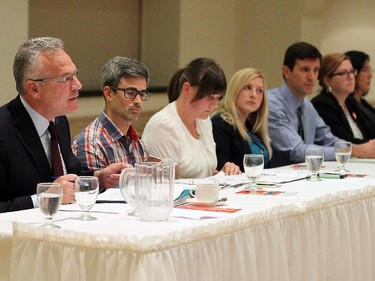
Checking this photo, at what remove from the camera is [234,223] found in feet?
9.02

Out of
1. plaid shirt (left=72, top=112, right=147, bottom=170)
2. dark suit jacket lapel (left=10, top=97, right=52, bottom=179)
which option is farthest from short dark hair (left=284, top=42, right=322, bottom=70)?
dark suit jacket lapel (left=10, top=97, right=52, bottom=179)

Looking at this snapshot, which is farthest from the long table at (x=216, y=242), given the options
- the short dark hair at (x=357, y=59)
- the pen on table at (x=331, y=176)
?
the short dark hair at (x=357, y=59)

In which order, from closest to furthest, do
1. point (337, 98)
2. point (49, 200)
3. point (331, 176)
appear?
point (49, 200) → point (331, 176) → point (337, 98)

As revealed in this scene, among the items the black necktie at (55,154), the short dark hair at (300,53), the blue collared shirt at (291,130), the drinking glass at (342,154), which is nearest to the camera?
the black necktie at (55,154)

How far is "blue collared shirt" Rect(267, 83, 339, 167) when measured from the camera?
5.70 meters

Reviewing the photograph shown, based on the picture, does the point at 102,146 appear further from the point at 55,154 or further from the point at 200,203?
the point at 200,203

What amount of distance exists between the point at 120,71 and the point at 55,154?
818mm

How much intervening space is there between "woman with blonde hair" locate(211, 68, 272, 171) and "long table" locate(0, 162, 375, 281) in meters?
1.58

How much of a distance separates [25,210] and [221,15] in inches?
236

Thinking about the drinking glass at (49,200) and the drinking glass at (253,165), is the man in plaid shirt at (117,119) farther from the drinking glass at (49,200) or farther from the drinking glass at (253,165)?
the drinking glass at (49,200)

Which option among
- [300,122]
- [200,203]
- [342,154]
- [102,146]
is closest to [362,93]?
[300,122]

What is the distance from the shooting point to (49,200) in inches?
104

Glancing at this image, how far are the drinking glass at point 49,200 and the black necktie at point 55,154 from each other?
0.85 metres

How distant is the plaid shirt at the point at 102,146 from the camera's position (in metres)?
4.09
